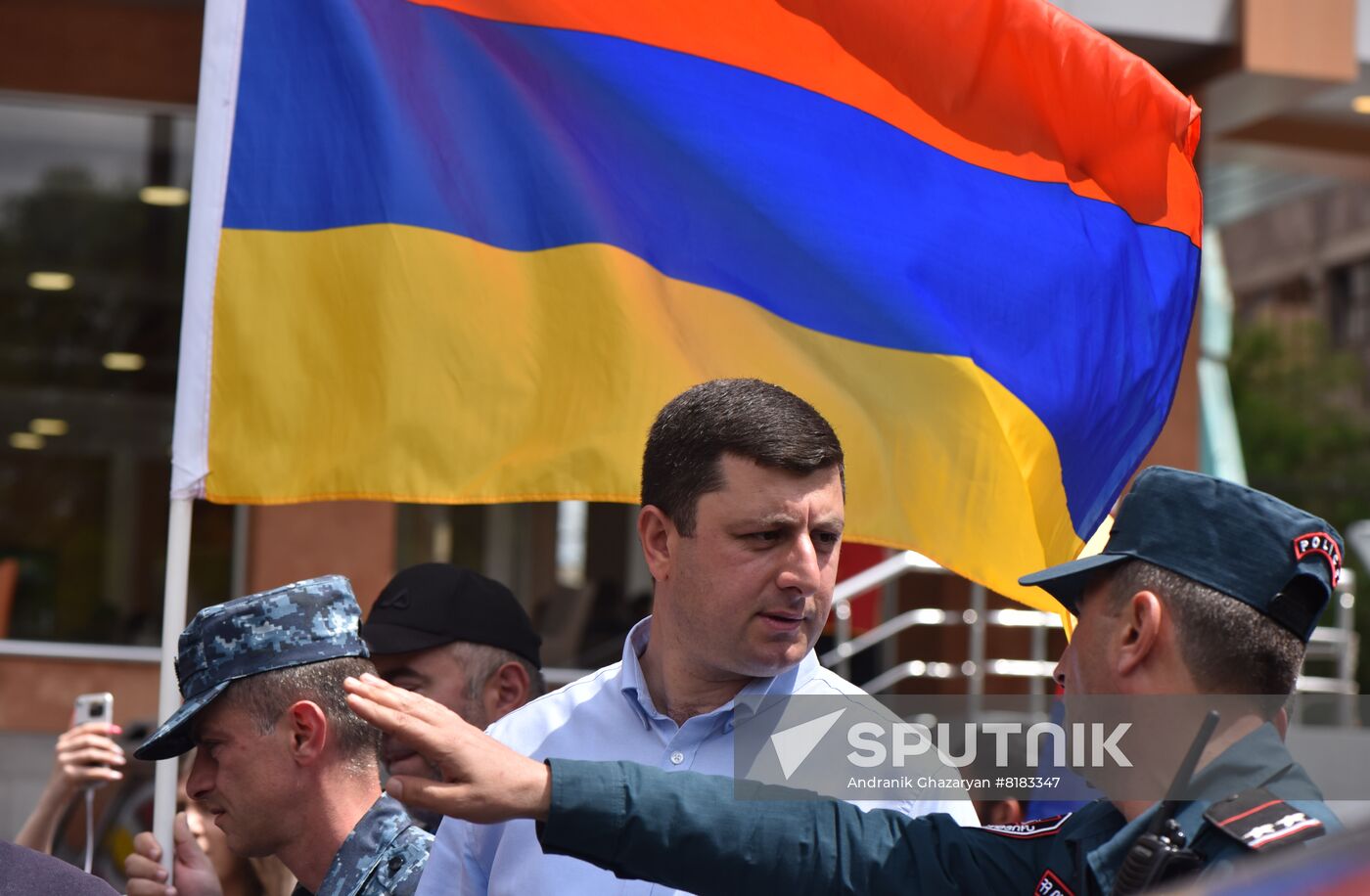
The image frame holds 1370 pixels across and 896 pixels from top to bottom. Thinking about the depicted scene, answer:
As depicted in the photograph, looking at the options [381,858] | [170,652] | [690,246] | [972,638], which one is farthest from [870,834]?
[972,638]

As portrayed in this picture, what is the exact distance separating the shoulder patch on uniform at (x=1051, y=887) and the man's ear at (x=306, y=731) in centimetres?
163

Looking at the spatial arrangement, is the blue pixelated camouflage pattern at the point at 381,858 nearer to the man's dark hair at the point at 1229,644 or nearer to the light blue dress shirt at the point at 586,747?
the light blue dress shirt at the point at 586,747

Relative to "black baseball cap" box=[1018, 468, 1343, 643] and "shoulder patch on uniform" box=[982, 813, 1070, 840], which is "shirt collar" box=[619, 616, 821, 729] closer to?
"shoulder patch on uniform" box=[982, 813, 1070, 840]

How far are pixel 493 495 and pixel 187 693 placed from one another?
0.94m

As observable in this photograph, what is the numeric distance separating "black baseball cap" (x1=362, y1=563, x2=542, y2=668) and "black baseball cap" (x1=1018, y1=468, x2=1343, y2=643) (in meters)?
2.22

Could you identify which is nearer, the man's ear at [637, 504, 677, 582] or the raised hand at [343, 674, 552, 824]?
the raised hand at [343, 674, 552, 824]

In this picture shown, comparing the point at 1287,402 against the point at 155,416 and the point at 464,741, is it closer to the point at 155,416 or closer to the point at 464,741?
the point at 155,416

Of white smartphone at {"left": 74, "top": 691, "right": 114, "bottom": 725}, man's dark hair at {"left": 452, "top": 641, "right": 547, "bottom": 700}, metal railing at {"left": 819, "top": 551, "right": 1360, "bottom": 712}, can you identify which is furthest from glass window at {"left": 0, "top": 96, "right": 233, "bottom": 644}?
man's dark hair at {"left": 452, "top": 641, "right": 547, "bottom": 700}

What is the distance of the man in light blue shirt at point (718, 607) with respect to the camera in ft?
10.0

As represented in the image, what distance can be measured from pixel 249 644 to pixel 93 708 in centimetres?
128

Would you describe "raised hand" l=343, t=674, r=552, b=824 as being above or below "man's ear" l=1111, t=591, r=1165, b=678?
below

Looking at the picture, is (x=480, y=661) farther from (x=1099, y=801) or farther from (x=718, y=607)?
(x=1099, y=801)

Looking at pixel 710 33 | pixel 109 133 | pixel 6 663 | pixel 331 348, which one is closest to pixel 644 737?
pixel 331 348

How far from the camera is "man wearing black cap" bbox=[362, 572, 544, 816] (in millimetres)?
4398
